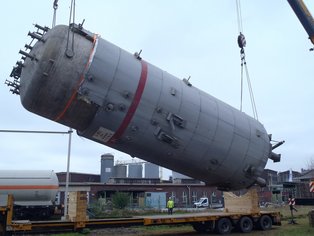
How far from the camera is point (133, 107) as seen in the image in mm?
12328

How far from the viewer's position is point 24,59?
39.7 feet

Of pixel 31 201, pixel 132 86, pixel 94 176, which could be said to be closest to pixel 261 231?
pixel 132 86

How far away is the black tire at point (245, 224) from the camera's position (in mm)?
18953

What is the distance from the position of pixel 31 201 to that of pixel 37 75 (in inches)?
713

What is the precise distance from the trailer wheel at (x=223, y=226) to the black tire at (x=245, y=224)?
0.66m

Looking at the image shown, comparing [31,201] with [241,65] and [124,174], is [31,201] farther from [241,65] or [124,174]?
[124,174]

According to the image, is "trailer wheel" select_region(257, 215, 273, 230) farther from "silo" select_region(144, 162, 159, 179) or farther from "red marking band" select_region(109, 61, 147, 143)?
"silo" select_region(144, 162, 159, 179)

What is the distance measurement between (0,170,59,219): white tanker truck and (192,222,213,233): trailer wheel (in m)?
12.2

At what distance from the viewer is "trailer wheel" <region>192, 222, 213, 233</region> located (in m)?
18.4

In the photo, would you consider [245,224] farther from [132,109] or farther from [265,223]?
[132,109]

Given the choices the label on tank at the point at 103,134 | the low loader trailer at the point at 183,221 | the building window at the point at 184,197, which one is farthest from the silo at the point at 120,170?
the label on tank at the point at 103,134

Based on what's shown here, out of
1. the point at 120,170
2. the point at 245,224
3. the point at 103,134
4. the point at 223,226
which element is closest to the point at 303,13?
the point at 245,224

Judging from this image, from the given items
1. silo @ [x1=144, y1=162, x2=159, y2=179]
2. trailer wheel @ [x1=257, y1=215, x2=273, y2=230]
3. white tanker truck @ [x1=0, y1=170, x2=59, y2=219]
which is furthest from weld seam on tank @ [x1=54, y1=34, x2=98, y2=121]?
silo @ [x1=144, y1=162, x2=159, y2=179]

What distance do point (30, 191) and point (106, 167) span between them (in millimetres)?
39038
